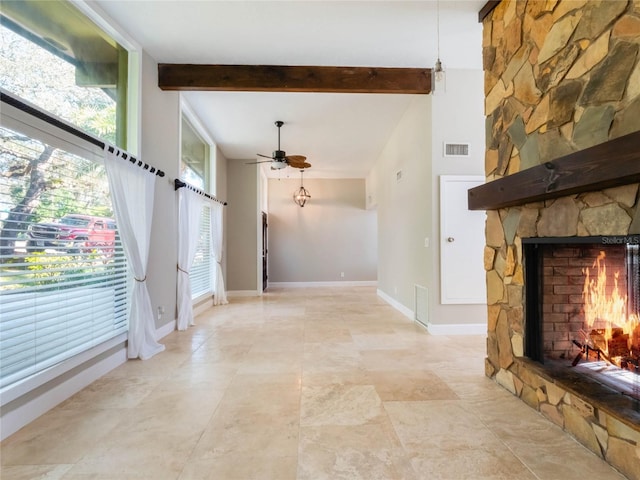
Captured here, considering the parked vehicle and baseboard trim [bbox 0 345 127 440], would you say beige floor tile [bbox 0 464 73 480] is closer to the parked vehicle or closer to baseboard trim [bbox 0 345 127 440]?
baseboard trim [bbox 0 345 127 440]

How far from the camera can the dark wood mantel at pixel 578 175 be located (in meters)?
1.29

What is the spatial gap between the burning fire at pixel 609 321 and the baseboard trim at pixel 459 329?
1854 millimetres

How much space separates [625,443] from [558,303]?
2.74ft

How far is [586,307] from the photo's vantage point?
6.44ft

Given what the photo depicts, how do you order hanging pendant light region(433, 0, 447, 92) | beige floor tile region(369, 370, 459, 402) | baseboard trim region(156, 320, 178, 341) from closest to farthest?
beige floor tile region(369, 370, 459, 402) → hanging pendant light region(433, 0, 447, 92) → baseboard trim region(156, 320, 178, 341)

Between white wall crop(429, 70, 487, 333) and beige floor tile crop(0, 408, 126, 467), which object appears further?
white wall crop(429, 70, 487, 333)

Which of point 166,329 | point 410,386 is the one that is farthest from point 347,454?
point 166,329

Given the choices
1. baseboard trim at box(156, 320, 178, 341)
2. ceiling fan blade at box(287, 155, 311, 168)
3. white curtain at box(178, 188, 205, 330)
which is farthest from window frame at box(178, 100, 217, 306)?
ceiling fan blade at box(287, 155, 311, 168)

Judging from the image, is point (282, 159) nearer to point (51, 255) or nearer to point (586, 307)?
point (51, 255)

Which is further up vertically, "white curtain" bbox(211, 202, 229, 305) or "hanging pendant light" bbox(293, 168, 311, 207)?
"hanging pendant light" bbox(293, 168, 311, 207)

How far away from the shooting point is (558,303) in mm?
2062

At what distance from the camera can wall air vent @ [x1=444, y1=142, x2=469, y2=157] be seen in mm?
3779

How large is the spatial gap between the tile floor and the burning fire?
1.88 ft

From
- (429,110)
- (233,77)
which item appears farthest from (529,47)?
(233,77)
